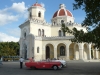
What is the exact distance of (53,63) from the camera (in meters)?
19.4

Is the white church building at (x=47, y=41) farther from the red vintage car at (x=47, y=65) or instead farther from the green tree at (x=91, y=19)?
the green tree at (x=91, y=19)

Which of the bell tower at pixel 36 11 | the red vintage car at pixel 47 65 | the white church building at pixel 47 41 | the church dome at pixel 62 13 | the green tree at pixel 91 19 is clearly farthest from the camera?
the church dome at pixel 62 13

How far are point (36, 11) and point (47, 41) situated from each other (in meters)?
9.52

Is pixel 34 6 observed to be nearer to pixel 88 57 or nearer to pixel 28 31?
pixel 28 31

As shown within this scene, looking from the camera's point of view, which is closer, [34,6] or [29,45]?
[29,45]

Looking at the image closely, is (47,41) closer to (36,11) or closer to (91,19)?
(36,11)

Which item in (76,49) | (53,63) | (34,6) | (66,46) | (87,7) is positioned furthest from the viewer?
(34,6)

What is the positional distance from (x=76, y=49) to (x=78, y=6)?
3182 cm

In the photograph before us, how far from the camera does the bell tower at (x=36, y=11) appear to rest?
154 feet

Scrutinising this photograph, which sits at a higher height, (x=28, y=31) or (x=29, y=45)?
(x=28, y=31)

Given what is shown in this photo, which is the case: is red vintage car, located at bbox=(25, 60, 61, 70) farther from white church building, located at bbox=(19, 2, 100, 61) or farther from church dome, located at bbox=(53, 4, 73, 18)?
church dome, located at bbox=(53, 4, 73, 18)

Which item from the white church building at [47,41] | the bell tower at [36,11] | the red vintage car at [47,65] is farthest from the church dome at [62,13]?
the red vintage car at [47,65]

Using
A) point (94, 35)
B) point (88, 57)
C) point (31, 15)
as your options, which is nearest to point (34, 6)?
point (31, 15)

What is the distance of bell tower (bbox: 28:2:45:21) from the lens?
1845 inches
